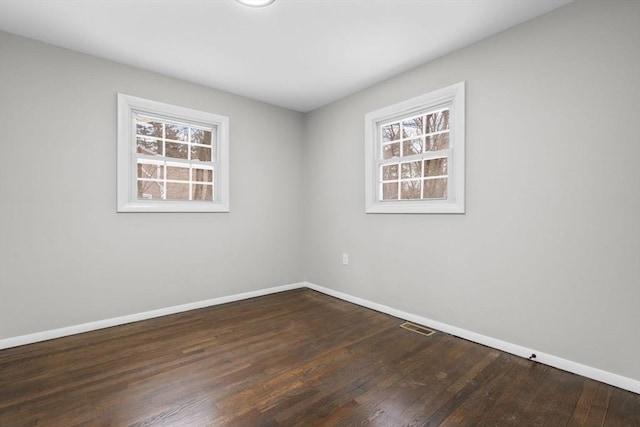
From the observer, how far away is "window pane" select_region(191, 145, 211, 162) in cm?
340

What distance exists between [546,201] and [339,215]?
6.91 ft

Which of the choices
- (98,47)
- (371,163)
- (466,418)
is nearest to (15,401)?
(466,418)

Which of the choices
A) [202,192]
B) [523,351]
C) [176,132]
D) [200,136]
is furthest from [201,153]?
[523,351]

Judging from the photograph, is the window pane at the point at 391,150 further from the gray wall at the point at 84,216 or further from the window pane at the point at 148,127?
the window pane at the point at 148,127

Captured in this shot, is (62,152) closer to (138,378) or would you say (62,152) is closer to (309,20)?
(138,378)

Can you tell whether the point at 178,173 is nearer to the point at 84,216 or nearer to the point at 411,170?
the point at 84,216

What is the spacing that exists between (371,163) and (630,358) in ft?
8.02

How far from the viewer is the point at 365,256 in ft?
11.3

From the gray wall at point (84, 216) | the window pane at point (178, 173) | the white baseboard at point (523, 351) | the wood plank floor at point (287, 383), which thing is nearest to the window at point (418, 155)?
the white baseboard at point (523, 351)

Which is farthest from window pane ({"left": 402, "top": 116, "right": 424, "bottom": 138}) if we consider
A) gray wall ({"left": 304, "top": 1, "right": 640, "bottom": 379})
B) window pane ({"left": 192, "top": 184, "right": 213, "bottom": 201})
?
window pane ({"left": 192, "top": 184, "right": 213, "bottom": 201})

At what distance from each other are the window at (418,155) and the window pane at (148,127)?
219 cm

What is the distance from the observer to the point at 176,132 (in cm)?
329

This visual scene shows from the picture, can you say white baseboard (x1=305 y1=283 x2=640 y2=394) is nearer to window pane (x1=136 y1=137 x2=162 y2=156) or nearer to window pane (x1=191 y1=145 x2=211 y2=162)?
window pane (x1=191 y1=145 x2=211 y2=162)

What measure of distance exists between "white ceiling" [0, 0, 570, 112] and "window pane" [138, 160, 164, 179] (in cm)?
94
